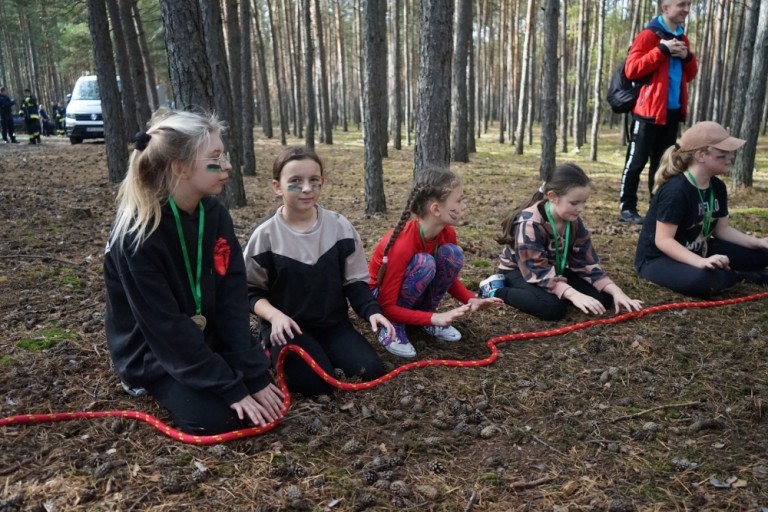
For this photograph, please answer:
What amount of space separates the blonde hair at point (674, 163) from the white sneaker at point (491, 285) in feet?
4.86

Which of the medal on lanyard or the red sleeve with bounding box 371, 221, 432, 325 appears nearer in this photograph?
the medal on lanyard

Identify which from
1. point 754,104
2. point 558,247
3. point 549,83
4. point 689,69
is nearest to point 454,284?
point 558,247

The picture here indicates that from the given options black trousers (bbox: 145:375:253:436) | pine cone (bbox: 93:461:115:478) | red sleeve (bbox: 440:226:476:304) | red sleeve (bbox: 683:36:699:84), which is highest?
red sleeve (bbox: 683:36:699:84)

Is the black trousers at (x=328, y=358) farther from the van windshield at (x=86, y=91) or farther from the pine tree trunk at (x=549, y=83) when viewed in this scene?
the van windshield at (x=86, y=91)

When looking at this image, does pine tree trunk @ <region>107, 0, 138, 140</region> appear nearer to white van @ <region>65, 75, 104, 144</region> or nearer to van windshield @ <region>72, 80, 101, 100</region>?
white van @ <region>65, 75, 104, 144</region>

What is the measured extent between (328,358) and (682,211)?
2936 millimetres

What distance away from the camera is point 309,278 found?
3162mm

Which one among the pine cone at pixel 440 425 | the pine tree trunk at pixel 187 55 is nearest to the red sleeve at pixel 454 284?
the pine cone at pixel 440 425

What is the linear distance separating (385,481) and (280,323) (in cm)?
100

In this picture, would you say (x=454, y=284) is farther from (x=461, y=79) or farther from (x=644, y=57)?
(x=461, y=79)

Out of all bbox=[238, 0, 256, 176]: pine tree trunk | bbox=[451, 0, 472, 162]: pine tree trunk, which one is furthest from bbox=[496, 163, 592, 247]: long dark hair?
bbox=[451, 0, 472, 162]: pine tree trunk

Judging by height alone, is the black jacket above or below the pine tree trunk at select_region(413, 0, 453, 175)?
below

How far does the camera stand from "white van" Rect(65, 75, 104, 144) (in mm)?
18578

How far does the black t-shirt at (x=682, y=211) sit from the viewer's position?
14.2 feet
